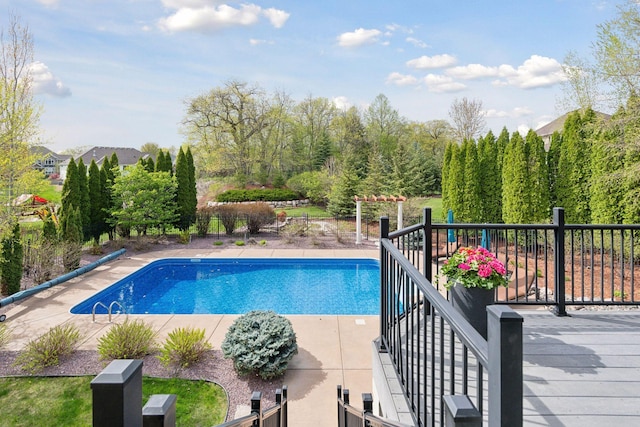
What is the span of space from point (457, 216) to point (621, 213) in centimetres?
484

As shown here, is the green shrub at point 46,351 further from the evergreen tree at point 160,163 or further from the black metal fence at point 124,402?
the evergreen tree at point 160,163

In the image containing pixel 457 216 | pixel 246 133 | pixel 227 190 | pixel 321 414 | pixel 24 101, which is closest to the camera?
pixel 321 414

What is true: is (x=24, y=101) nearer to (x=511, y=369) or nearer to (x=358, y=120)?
(x=511, y=369)

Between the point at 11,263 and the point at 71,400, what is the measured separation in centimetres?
474

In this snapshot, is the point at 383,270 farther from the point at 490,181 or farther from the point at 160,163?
the point at 160,163

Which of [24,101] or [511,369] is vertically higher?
[24,101]

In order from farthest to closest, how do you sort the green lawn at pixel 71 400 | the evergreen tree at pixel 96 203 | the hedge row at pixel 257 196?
the hedge row at pixel 257 196, the evergreen tree at pixel 96 203, the green lawn at pixel 71 400

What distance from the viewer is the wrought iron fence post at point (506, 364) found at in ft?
2.86

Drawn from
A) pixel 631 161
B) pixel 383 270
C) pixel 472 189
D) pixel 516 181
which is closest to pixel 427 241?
pixel 383 270

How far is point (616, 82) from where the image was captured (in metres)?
8.89

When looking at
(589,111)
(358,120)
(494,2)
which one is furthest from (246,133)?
(589,111)

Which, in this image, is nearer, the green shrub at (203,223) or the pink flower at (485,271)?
the pink flower at (485,271)

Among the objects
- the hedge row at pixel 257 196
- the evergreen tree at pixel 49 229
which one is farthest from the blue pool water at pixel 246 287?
the hedge row at pixel 257 196

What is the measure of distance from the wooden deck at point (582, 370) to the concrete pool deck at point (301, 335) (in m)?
1.89
